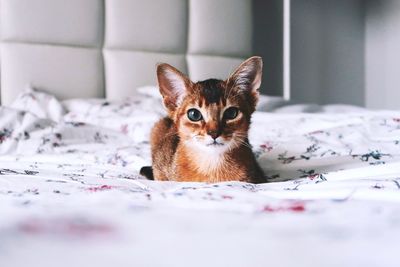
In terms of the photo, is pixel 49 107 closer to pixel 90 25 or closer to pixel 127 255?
pixel 90 25

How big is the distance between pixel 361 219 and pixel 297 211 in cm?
7

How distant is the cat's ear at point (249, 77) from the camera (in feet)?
3.67

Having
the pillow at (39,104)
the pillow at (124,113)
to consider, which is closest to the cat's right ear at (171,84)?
the pillow at (124,113)

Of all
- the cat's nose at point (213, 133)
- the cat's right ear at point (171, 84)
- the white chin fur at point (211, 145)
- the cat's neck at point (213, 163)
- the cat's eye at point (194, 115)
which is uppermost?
the cat's right ear at point (171, 84)

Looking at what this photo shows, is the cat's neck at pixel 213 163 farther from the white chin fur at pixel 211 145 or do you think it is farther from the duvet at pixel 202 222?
the duvet at pixel 202 222

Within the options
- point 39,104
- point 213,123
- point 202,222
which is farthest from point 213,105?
point 39,104

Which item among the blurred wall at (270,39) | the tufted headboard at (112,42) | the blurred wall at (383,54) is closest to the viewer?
the tufted headboard at (112,42)

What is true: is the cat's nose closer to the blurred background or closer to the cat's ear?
the cat's ear

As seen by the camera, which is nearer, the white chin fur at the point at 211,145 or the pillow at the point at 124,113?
the white chin fur at the point at 211,145

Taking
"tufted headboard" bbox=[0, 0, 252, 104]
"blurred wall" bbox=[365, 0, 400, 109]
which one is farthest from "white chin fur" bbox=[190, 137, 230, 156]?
"blurred wall" bbox=[365, 0, 400, 109]


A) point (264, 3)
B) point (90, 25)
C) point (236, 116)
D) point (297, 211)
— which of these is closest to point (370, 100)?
point (264, 3)

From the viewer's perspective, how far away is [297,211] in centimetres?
52

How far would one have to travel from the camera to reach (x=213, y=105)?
3.49 ft

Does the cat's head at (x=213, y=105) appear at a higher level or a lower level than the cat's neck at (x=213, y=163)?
higher
